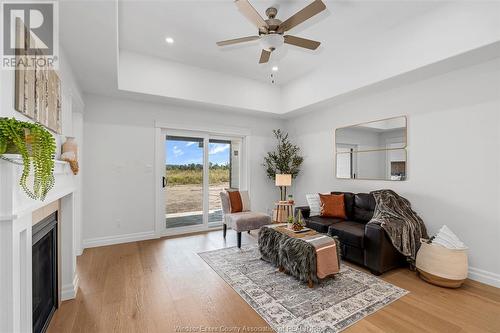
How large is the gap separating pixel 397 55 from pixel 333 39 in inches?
35.5

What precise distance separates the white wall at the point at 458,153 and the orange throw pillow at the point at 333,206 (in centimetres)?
61

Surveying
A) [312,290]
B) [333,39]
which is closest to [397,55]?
[333,39]

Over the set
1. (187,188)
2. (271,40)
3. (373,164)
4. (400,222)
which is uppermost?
(271,40)

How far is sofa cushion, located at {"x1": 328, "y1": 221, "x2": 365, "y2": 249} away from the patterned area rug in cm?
34

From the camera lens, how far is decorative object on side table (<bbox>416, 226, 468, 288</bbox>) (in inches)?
100

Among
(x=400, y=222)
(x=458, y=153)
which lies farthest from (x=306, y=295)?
(x=458, y=153)

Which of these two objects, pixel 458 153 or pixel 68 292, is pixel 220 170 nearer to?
pixel 68 292

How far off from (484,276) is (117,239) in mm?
5284

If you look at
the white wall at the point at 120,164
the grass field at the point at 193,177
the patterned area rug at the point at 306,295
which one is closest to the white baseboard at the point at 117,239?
the white wall at the point at 120,164

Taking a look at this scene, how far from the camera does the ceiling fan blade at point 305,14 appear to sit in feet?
6.71

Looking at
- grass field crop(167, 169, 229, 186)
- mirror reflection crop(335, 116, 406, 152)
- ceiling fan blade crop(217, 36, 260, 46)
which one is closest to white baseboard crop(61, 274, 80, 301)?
grass field crop(167, 169, 229, 186)

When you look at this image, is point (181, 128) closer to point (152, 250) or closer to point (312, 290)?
point (152, 250)

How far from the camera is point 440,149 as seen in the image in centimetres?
311

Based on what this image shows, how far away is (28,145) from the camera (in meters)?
1.12
